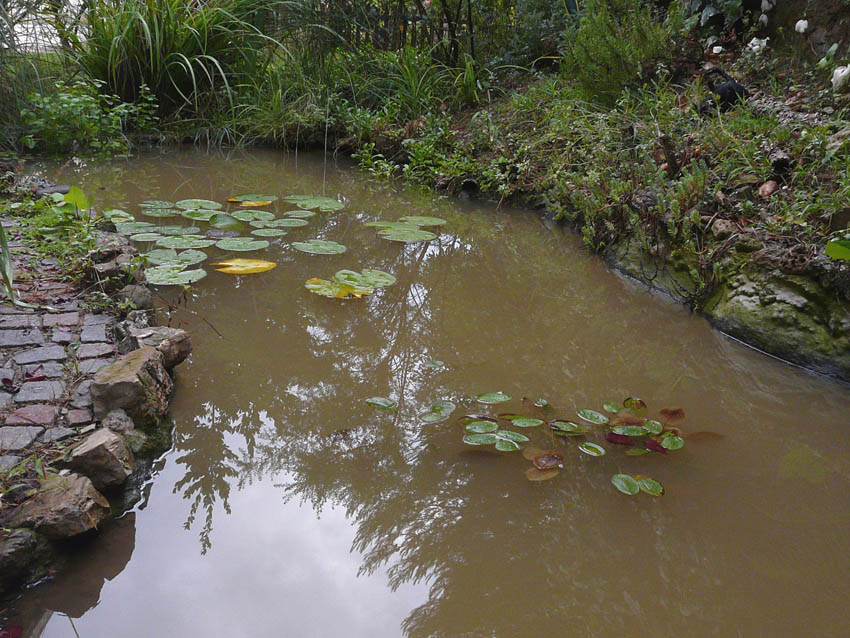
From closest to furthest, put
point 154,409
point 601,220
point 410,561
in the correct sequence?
point 410,561, point 154,409, point 601,220

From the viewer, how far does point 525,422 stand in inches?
79.0

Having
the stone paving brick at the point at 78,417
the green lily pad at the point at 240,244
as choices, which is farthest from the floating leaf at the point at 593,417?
the green lily pad at the point at 240,244

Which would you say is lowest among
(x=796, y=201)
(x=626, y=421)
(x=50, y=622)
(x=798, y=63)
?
(x=50, y=622)

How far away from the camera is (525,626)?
141 cm

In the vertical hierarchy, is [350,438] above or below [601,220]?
below

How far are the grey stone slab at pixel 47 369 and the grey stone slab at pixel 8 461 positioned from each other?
42 centimetres

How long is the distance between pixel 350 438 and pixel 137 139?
5.55 meters

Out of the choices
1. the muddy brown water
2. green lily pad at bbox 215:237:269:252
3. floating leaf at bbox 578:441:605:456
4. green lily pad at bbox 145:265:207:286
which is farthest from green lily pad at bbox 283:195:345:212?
floating leaf at bbox 578:441:605:456

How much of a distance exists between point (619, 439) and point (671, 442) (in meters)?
0.15

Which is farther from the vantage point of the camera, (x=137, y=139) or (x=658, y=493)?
(x=137, y=139)

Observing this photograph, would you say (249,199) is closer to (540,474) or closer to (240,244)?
(240,244)

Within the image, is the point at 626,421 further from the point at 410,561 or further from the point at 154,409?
the point at 154,409

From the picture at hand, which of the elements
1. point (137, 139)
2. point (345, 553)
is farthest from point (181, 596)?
point (137, 139)

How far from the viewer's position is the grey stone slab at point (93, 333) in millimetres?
2268
